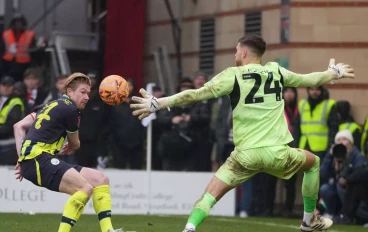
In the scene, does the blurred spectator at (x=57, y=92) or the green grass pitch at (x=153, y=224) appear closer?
the green grass pitch at (x=153, y=224)

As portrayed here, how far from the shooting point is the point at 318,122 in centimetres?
1825

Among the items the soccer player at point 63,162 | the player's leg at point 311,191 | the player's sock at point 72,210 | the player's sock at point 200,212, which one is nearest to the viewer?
the player's sock at point 200,212

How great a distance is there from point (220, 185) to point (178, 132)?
7.58 meters

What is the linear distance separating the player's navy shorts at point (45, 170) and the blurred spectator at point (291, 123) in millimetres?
7571

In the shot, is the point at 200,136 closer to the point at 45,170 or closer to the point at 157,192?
the point at 157,192

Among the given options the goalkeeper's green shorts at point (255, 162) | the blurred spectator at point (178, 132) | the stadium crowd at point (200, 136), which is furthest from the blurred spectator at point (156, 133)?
the goalkeeper's green shorts at point (255, 162)

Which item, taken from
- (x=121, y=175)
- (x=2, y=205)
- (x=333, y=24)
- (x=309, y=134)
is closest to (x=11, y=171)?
(x=2, y=205)

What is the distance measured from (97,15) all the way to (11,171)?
Answer: 718 cm

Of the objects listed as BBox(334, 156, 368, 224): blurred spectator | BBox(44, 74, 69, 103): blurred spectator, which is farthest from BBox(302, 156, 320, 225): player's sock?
BBox(44, 74, 69, 103): blurred spectator

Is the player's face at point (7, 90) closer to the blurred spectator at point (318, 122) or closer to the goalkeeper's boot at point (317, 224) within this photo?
the blurred spectator at point (318, 122)

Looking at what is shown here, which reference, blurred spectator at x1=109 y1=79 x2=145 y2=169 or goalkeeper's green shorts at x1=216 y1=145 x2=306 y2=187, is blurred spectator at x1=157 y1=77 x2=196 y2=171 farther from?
goalkeeper's green shorts at x1=216 y1=145 x2=306 y2=187

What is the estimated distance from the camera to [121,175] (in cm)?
1891

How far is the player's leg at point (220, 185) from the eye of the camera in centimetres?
1108

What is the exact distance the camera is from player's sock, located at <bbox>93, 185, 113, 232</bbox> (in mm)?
11547
